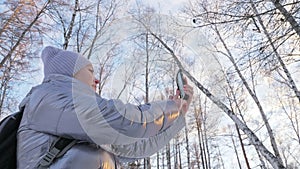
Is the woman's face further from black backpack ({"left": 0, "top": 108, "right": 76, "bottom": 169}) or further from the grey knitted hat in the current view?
black backpack ({"left": 0, "top": 108, "right": 76, "bottom": 169})

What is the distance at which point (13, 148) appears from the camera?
3.13ft

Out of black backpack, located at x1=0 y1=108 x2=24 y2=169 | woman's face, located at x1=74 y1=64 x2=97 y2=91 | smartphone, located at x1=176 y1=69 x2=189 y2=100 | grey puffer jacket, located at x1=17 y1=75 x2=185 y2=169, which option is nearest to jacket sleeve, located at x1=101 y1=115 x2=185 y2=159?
smartphone, located at x1=176 y1=69 x2=189 y2=100

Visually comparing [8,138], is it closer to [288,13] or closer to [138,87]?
[288,13]

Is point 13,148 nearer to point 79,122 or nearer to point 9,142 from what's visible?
point 9,142

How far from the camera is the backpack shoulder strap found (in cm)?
87

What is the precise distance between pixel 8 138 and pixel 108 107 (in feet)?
1.36

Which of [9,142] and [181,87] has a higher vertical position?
[181,87]

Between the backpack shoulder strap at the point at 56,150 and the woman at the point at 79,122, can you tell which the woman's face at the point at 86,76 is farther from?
the backpack shoulder strap at the point at 56,150

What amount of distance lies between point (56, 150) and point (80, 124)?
13cm

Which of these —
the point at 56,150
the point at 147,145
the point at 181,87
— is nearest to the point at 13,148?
the point at 56,150

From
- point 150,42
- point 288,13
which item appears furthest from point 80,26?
point 288,13

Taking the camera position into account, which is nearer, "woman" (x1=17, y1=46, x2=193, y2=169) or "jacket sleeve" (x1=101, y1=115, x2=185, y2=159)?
"woman" (x1=17, y1=46, x2=193, y2=169)

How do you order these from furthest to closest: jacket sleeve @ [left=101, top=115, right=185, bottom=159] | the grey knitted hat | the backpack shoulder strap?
jacket sleeve @ [left=101, top=115, right=185, bottom=159] → the grey knitted hat → the backpack shoulder strap

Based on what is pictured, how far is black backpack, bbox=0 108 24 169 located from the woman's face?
0.30m
